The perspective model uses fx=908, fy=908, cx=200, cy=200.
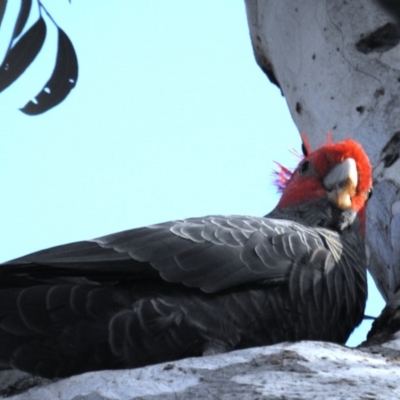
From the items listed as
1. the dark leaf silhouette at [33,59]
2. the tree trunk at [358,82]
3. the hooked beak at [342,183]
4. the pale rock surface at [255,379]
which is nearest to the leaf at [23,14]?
the dark leaf silhouette at [33,59]

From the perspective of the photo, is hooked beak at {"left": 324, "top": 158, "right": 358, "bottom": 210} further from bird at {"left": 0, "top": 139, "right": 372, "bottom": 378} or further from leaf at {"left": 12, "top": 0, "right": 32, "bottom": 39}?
leaf at {"left": 12, "top": 0, "right": 32, "bottom": 39}

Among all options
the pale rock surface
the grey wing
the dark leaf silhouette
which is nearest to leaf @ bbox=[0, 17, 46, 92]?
the dark leaf silhouette

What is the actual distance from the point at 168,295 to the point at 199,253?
213 millimetres

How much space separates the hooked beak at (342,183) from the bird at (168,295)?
0.58m

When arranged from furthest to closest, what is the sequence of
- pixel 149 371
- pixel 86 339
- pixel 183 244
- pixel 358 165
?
pixel 358 165 < pixel 183 244 < pixel 86 339 < pixel 149 371

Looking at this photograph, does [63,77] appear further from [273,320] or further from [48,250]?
[273,320]

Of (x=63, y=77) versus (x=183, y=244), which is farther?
(x=63, y=77)

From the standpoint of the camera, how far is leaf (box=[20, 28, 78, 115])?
15.1ft

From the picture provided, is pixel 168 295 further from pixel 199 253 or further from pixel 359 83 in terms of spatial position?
pixel 359 83

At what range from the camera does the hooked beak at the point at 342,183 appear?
4246 mm

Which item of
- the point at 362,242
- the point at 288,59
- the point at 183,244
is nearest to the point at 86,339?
the point at 183,244

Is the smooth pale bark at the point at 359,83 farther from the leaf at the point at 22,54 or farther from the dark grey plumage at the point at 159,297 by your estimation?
the leaf at the point at 22,54

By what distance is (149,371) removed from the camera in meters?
2.69

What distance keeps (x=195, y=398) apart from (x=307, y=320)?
1170 millimetres
